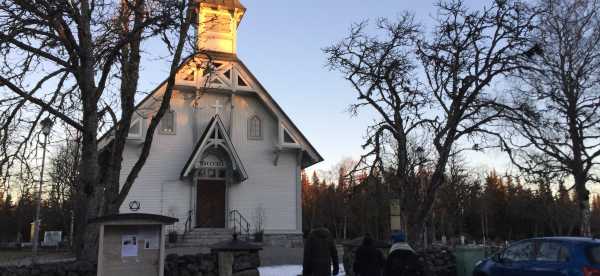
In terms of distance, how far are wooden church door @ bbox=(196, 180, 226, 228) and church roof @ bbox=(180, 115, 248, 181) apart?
1641 millimetres

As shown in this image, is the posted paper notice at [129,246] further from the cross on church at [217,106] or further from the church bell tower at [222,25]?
the church bell tower at [222,25]

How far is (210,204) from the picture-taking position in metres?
24.8

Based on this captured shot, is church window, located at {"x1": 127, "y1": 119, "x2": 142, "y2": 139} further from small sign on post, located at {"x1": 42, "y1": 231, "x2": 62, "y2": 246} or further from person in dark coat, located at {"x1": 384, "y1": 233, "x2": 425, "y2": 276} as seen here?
small sign on post, located at {"x1": 42, "y1": 231, "x2": 62, "y2": 246}

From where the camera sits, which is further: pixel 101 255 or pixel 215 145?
pixel 215 145

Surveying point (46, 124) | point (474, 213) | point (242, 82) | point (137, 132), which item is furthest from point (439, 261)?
point (474, 213)

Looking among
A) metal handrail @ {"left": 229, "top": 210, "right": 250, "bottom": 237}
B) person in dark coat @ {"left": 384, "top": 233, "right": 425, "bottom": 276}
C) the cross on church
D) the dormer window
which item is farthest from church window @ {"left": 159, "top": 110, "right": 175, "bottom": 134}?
person in dark coat @ {"left": 384, "top": 233, "right": 425, "bottom": 276}

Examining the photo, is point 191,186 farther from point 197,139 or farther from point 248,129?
point 248,129

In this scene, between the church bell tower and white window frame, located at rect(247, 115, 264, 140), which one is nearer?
white window frame, located at rect(247, 115, 264, 140)

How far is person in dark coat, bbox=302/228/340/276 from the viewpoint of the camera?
9.66 meters

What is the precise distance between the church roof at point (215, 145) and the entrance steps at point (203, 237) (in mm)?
2517

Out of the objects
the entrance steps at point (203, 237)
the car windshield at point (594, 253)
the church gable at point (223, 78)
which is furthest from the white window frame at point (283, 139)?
the car windshield at point (594, 253)

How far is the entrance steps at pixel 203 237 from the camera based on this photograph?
22514mm

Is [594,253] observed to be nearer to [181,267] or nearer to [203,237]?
[181,267]

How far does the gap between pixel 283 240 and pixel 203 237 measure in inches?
158
